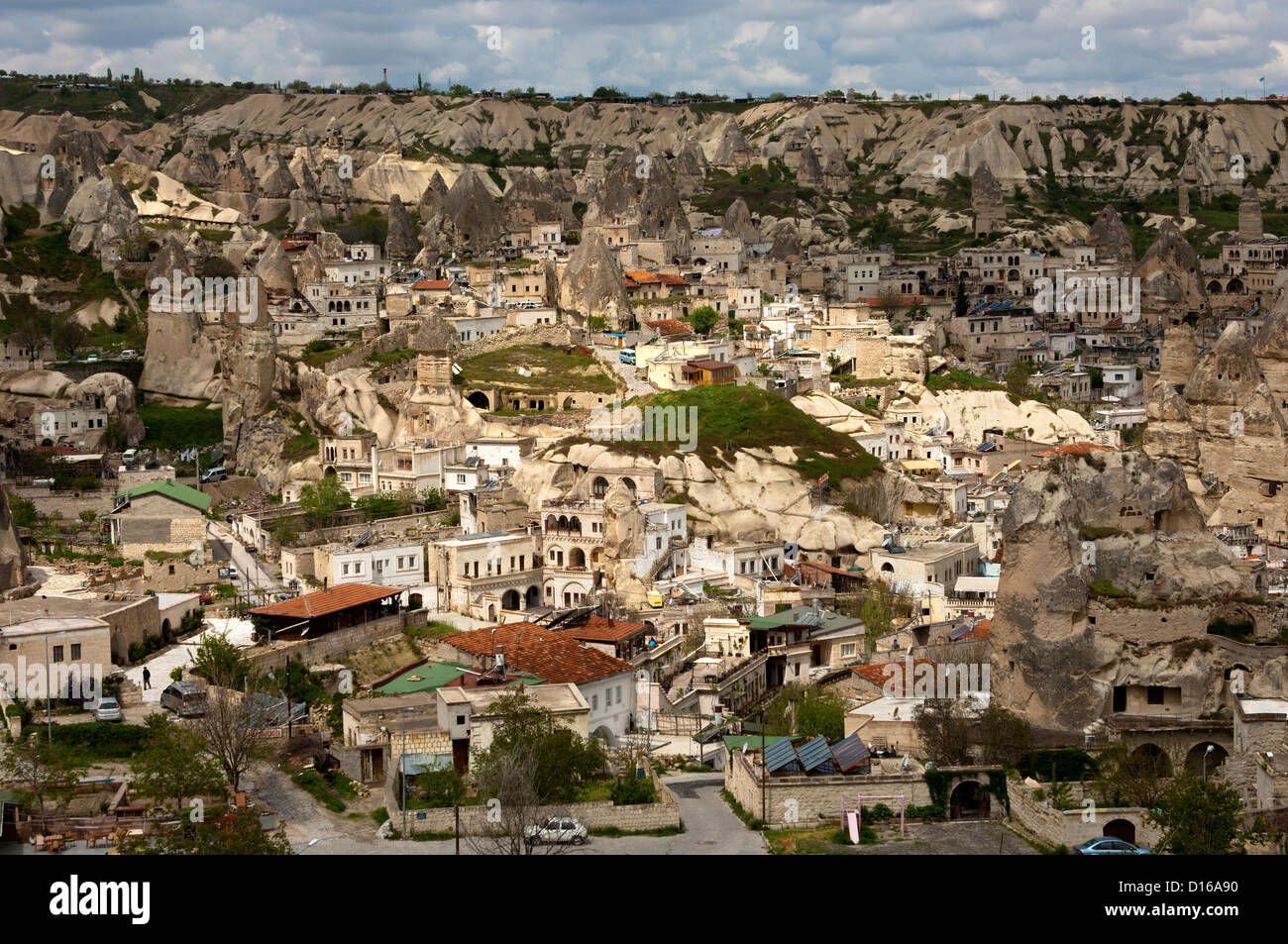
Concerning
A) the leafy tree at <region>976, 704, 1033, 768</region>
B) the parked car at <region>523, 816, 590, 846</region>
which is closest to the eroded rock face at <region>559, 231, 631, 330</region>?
the leafy tree at <region>976, 704, 1033, 768</region>

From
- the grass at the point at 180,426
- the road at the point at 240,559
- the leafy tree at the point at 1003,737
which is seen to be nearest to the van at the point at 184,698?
the road at the point at 240,559

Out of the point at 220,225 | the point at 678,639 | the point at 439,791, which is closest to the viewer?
the point at 439,791

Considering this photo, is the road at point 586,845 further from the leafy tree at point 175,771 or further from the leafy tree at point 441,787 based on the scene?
the leafy tree at point 175,771

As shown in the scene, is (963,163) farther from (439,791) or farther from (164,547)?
(439,791)

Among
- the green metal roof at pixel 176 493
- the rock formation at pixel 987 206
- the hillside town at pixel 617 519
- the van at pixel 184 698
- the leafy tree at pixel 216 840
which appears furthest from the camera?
the rock formation at pixel 987 206

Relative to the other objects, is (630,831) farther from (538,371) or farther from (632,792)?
(538,371)

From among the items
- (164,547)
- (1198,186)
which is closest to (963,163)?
(1198,186)
